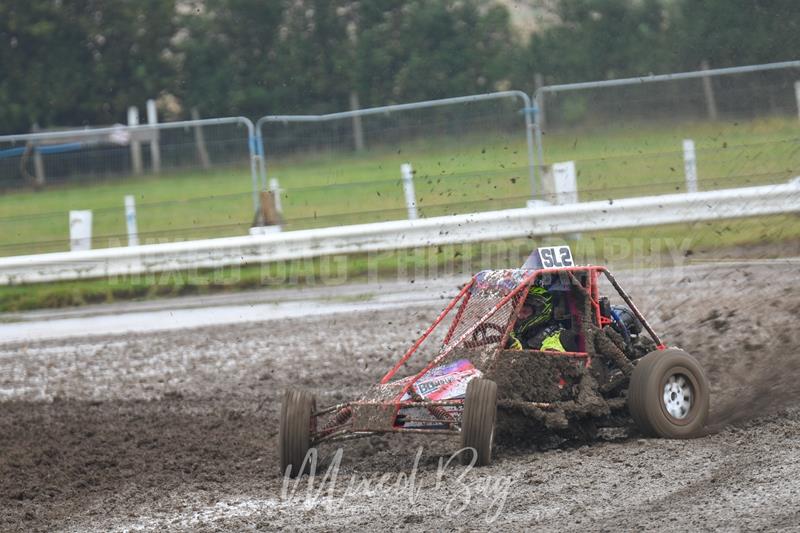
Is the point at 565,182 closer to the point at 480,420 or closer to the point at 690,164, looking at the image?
the point at 690,164

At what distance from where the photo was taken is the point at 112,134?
14.1m

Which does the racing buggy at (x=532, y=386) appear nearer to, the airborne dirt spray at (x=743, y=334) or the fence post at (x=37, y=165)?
the airborne dirt spray at (x=743, y=334)

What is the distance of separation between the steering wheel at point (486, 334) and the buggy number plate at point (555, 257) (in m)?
0.46

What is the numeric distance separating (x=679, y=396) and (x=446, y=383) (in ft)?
4.09

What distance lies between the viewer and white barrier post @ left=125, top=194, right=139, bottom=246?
13.6 meters

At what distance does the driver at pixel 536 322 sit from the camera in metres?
6.45

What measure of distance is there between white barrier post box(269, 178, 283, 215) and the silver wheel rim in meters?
7.60

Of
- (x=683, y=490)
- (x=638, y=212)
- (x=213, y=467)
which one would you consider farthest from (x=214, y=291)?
(x=683, y=490)

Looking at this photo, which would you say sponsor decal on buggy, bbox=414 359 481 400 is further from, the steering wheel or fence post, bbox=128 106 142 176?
fence post, bbox=128 106 142 176

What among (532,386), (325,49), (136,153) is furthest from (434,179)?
(532,386)

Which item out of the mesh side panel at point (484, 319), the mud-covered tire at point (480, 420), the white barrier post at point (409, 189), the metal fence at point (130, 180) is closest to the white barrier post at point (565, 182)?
the white barrier post at point (409, 189)

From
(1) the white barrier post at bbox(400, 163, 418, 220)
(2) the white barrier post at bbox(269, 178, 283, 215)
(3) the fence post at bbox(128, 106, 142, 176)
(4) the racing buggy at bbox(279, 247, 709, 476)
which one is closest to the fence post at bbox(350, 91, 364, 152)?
(1) the white barrier post at bbox(400, 163, 418, 220)

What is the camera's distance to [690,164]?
12797mm

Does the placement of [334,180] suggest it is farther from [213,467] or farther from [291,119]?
[213,467]
